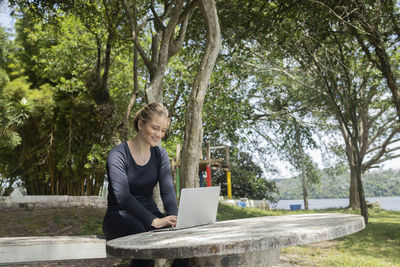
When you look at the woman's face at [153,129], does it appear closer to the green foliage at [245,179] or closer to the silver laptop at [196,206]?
the silver laptop at [196,206]

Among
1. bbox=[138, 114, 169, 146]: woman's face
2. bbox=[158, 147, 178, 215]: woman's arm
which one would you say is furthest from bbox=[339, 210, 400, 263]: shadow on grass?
bbox=[138, 114, 169, 146]: woman's face

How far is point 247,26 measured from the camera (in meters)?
6.54

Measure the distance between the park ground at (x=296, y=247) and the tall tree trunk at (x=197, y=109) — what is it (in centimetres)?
181

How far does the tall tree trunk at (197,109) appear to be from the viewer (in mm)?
3773

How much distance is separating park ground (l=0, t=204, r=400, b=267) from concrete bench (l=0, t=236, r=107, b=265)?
226 centimetres

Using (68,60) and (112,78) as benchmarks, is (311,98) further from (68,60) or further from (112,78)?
(68,60)

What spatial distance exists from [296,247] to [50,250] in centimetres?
446

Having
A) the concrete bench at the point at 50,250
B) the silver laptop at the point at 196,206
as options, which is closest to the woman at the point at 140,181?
the silver laptop at the point at 196,206

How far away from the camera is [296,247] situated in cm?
597

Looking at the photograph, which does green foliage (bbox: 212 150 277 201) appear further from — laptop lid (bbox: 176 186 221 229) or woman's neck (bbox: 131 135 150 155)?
laptop lid (bbox: 176 186 221 229)

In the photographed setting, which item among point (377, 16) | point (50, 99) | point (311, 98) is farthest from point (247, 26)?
point (311, 98)

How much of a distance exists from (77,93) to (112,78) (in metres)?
1.70

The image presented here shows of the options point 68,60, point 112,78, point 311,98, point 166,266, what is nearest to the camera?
point 166,266

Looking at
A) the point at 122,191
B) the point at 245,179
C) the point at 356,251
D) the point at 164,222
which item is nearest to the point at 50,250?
the point at 122,191
